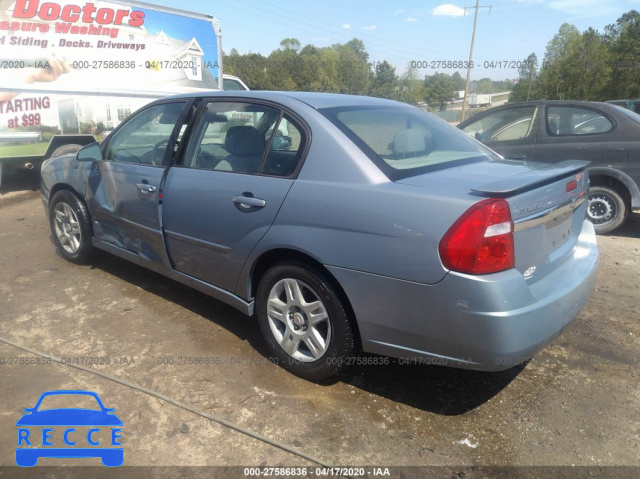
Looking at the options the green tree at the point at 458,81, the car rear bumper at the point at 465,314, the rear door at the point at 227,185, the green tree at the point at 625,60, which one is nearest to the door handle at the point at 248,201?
the rear door at the point at 227,185

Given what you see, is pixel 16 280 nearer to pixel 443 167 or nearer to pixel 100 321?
pixel 100 321

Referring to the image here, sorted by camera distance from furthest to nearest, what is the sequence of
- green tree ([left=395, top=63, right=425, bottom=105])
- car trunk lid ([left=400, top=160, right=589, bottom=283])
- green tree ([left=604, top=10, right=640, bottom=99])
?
1. green tree ([left=395, top=63, right=425, bottom=105])
2. green tree ([left=604, top=10, right=640, bottom=99])
3. car trunk lid ([left=400, top=160, right=589, bottom=283])

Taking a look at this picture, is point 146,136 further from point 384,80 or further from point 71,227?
point 384,80

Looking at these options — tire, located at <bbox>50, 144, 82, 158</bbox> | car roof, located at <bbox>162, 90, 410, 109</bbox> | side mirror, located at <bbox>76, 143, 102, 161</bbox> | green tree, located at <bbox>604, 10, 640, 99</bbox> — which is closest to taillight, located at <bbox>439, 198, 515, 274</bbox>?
car roof, located at <bbox>162, 90, 410, 109</bbox>

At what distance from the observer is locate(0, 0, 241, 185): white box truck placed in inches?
280

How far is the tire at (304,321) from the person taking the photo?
2637 mm

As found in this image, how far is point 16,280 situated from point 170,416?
107 inches

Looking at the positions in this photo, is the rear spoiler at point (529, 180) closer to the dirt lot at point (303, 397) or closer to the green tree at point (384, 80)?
the dirt lot at point (303, 397)

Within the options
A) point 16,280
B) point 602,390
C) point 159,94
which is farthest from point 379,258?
point 159,94

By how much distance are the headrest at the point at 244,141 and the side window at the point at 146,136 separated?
595mm

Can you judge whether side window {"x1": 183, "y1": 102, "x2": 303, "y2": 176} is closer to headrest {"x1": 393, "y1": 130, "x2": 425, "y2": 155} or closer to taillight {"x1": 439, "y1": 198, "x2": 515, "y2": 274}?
headrest {"x1": 393, "y1": 130, "x2": 425, "y2": 155}

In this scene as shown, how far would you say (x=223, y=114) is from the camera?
3.41 metres

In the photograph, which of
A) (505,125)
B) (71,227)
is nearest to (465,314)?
(71,227)

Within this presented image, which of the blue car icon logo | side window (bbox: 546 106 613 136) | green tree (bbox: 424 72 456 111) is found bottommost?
the blue car icon logo
